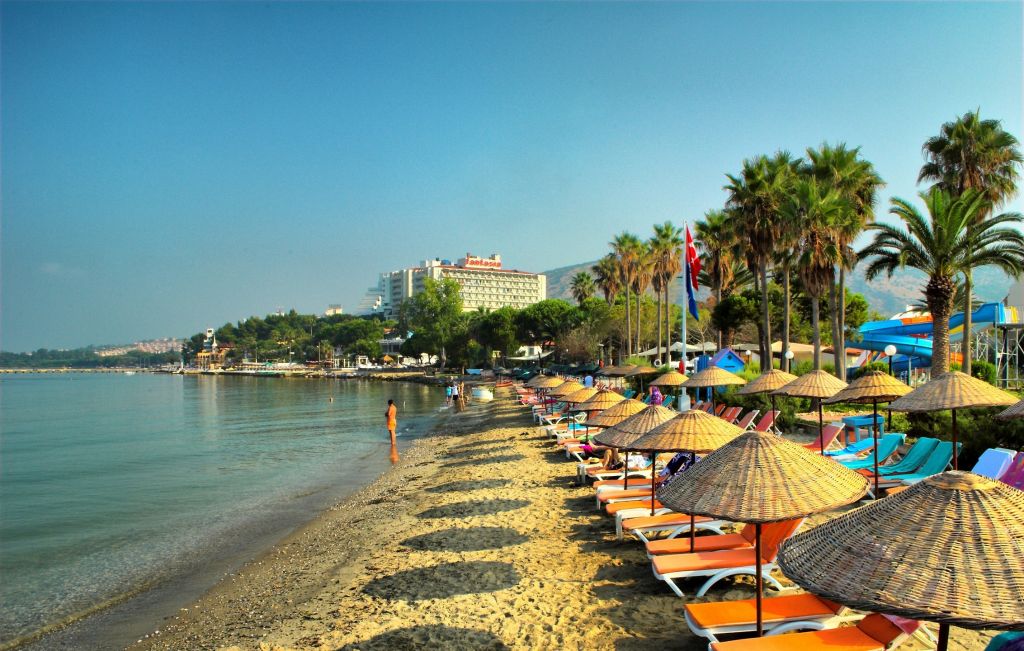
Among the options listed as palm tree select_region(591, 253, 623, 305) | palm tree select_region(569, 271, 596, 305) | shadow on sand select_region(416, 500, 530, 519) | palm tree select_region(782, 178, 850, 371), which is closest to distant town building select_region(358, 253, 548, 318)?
palm tree select_region(569, 271, 596, 305)

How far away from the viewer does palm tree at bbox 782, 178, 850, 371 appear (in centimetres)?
2508

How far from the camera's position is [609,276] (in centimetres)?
5319

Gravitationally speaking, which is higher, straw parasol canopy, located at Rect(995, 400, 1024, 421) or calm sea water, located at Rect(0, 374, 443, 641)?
straw parasol canopy, located at Rect(995, 400, 1024, 421)

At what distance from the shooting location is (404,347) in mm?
115000

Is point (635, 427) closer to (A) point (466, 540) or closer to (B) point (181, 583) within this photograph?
(A) point (466, 540)

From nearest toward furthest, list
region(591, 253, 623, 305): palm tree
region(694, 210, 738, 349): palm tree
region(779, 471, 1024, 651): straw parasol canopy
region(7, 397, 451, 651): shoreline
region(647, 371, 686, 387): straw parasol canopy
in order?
region(779, 471, 1024, 651): straw parasol canopy < region(7, 397, 451, 651): shoreline < region(647, 371, 686, 387): straw parasol canopy < region(694, 210, 738, 349): palm tree < region(591, 253, 623, 305): palm tree

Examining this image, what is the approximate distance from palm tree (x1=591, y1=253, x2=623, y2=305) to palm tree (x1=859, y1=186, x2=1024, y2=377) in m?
29.5

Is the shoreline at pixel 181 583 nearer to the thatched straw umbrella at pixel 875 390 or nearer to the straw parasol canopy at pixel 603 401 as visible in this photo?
the straw parasol canopy at pixel 603 401

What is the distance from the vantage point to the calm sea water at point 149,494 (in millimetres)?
10617

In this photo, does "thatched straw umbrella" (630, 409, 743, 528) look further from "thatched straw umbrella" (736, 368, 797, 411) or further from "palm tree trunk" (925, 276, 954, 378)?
"palm tree trunk" (925, 276, 954, 378)

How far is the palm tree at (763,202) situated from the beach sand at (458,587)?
756 inches

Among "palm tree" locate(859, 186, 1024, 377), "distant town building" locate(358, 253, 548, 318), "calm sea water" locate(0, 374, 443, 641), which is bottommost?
"calm sea water" locate(0, 374, 443, 641)

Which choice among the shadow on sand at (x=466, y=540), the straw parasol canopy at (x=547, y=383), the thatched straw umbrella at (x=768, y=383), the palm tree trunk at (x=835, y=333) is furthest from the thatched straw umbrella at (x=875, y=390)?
the palm tree trunk at (x=835, y=333)

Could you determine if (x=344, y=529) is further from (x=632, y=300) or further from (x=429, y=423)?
(x=632, y=300)
